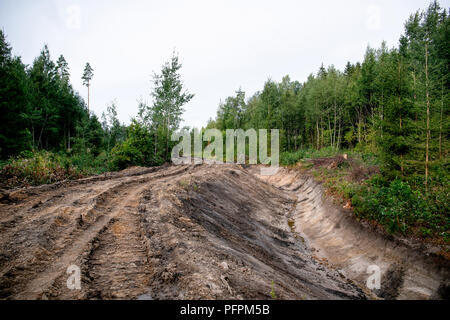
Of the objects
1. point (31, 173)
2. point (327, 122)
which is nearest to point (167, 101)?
point (31, 173)

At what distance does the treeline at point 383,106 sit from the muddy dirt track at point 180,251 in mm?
5499

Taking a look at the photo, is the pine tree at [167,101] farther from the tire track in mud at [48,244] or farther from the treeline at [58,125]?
the tire track in mud at [48,244]

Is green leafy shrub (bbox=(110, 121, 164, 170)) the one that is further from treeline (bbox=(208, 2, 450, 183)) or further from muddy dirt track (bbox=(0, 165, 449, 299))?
treeline (bbox=(208, 2, 450, 183))

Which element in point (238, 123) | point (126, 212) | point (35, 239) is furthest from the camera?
point (238, 123)

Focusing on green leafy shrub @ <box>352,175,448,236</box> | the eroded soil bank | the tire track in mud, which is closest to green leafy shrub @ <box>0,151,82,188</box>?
the tire track in mud

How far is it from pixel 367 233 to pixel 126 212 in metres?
11.0

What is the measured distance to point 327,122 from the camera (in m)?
42.6

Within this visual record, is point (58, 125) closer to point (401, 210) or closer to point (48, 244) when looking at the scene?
point (48, 244)

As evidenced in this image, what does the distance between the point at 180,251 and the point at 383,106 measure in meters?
20.0

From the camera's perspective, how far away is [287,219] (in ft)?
54.3

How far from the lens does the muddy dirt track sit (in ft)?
13.8

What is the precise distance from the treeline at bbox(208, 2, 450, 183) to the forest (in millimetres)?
87

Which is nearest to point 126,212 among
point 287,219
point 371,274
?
point 371,274
